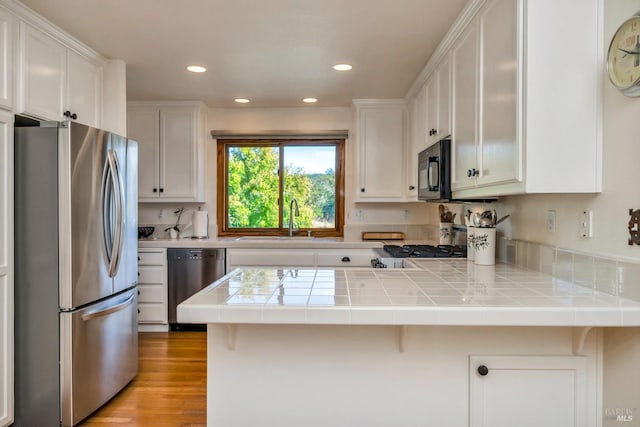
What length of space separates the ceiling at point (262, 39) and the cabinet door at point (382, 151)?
37 centimetres

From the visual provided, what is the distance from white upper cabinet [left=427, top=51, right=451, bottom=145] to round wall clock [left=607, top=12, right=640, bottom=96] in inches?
43.6

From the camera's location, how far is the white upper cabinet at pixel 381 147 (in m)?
→ 4.07

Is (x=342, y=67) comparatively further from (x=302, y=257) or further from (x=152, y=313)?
(x=152, y=313)

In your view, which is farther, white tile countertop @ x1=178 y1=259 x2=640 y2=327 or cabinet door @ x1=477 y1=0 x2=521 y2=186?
cabinet door @ x1=477 y1=0 x2=521 y2=186

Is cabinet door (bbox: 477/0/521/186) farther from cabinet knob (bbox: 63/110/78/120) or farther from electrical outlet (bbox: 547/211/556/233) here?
cabinet knob (bbox: 63/110/78/120)

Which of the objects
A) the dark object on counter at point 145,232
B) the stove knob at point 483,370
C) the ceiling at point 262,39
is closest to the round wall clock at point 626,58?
the ceiling at point 262,39

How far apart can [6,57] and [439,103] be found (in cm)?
247

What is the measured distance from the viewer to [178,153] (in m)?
4.17

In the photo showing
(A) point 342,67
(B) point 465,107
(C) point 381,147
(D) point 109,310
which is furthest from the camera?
(C) point 381,147

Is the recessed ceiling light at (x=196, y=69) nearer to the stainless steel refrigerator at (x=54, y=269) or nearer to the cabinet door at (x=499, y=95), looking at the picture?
the stainless steel refrigerator at (x=54, y=269)

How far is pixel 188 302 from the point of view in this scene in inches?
53.0

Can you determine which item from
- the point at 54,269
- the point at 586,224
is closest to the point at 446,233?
the point at 586,224

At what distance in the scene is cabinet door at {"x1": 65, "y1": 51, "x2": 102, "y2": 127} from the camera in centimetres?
261

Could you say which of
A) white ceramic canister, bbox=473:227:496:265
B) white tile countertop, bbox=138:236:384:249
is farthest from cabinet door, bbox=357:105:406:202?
white ceramic canister, bbox=473:227:496:265
